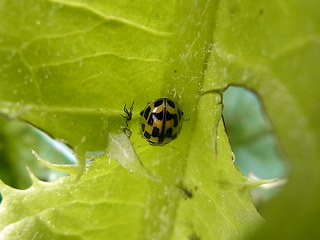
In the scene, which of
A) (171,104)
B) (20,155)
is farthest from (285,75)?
(20,155)

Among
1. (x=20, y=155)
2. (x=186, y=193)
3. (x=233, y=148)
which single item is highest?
Answer: (x=186, y=193)

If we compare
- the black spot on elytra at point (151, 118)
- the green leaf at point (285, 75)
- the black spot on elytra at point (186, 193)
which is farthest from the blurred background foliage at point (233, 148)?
the green leaf at point (285, 75)

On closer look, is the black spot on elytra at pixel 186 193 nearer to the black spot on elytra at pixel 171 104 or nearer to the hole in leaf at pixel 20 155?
the black spot on elytra at pixel 171 104

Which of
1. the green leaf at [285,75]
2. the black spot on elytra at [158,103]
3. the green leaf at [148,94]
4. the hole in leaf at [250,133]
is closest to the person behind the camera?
the green leaf at [285,75]

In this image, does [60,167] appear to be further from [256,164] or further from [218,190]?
[256,164]

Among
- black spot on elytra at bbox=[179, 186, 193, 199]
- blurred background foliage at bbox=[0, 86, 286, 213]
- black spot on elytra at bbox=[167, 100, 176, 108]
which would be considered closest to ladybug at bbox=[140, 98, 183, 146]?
black spot on elytra at bbox=[167, 100, 176, 108]

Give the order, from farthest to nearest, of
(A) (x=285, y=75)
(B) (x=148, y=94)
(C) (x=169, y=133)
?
(C) (x=169, y=133)
(B) (x=148, y=94)
(A) (x=285, y=75)

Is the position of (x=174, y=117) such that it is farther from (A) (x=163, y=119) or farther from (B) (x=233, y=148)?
(B) (x=233, y=148)
